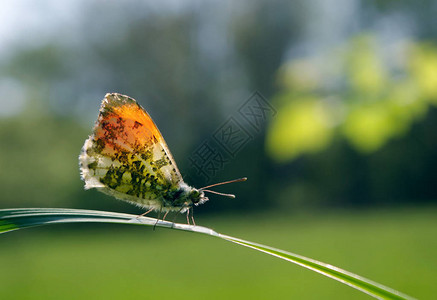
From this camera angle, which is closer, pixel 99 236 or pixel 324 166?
pixel 99 236

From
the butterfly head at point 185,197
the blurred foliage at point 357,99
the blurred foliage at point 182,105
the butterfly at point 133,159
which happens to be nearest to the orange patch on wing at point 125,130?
the butterfly at point 133,159

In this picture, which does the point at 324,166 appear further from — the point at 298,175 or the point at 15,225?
the point at 15,225

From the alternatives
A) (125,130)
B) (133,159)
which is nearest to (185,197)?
(133,159)

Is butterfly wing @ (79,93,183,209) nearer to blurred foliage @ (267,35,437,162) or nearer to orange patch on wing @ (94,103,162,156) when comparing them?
orange patch on wing @ (94,103,162,156)

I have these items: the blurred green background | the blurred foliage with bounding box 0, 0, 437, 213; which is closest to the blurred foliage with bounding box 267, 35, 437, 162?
the blurred green background

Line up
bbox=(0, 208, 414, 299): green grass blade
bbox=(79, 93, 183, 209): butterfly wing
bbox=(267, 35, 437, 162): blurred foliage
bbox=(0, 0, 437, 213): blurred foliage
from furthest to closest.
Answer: bbox=(0, 0, 437, 213): blurred foliage → bbox=(79, 93, 183, 209): butterfly wing → bbox=(267, 35, 437, 162): blurred foliage → bbox=(0, 208, 414, 299): green grass blade

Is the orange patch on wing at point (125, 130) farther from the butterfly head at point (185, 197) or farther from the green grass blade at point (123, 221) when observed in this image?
the green grass blade at point (123, 221)

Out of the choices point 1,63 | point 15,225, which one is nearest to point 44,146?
point 1,63
